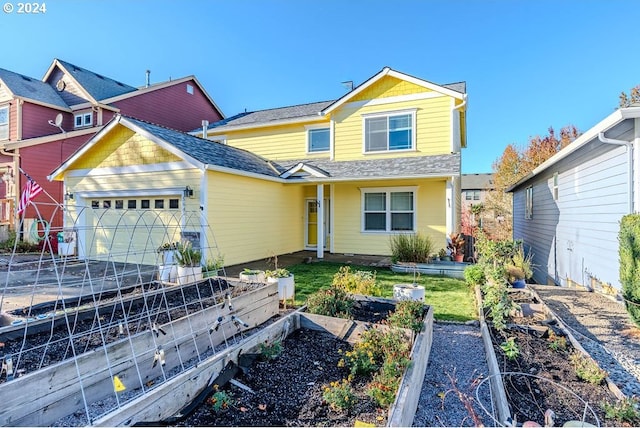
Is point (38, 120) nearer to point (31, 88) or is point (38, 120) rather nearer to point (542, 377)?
point (31, 88)

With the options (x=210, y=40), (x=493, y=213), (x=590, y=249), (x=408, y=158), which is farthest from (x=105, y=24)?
(x=493, y=213)

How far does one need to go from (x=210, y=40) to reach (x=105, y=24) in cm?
349

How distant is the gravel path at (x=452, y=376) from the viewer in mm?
2688

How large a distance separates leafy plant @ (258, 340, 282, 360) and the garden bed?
203 centimetres

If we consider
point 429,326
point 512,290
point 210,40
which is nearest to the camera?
point 429,326

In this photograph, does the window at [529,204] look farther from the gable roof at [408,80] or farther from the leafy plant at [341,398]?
the leafy plant at [341,398]

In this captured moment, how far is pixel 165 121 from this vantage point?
690 inches

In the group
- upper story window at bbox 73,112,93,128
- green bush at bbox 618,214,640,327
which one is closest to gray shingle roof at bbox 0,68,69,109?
upper story window at bbox 73,112,93,128

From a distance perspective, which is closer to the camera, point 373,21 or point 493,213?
point 373,21

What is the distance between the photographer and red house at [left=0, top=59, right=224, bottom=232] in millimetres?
13273

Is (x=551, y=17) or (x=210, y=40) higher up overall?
(x=210, y=40)

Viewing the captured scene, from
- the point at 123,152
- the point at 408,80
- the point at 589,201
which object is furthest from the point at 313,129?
the point at 589,201

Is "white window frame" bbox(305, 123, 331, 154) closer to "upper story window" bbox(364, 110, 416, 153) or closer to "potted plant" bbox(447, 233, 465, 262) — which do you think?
"upper story window" bbox(364, 110, 416, 153)

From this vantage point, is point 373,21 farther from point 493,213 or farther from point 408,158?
point 493,213
